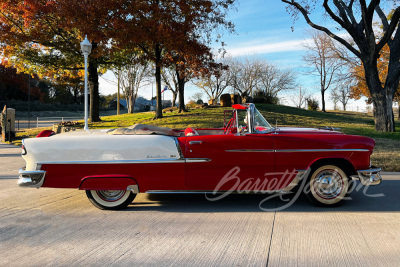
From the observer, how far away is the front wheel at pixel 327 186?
180 inches

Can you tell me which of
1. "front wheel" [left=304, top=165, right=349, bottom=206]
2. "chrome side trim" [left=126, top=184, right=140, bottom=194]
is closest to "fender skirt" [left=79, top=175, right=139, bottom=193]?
"chrome side trim" [left=126, top=184, right=140, bottom=194]

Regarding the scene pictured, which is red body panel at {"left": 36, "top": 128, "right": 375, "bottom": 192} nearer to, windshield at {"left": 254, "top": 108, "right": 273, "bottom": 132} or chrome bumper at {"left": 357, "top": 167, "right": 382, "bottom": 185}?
chrome bumper at {"left": 357, "top": 167, "right": 382, "bottom": 185}

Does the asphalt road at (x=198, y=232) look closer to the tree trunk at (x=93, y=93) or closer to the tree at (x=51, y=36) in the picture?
the tree at (x=51, y=36)

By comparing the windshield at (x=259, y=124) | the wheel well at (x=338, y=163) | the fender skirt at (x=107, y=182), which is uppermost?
the windshield at (x=259, y=124)

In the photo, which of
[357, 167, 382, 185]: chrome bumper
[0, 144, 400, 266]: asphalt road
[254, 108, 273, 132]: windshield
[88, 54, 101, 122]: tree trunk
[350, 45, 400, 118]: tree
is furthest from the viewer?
[350, 45, 400, 118]: tree

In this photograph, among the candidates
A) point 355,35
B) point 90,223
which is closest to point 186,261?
point 90,223

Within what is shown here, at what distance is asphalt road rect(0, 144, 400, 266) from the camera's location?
306cm

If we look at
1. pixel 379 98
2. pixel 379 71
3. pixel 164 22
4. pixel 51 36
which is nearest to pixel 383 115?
pixel 379 98

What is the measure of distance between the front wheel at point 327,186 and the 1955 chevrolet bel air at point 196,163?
14 millimetres

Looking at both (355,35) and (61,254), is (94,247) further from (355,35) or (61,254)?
(355,35)

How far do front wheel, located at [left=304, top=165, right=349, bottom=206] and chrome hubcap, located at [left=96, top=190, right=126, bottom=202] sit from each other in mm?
2745

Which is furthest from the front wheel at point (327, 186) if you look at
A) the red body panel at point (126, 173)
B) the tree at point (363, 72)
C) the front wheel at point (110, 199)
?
the tree at point (363, 72)

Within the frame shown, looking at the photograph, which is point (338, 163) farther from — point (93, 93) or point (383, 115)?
point (93, 93)

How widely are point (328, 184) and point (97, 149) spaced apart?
3368 millimetres
